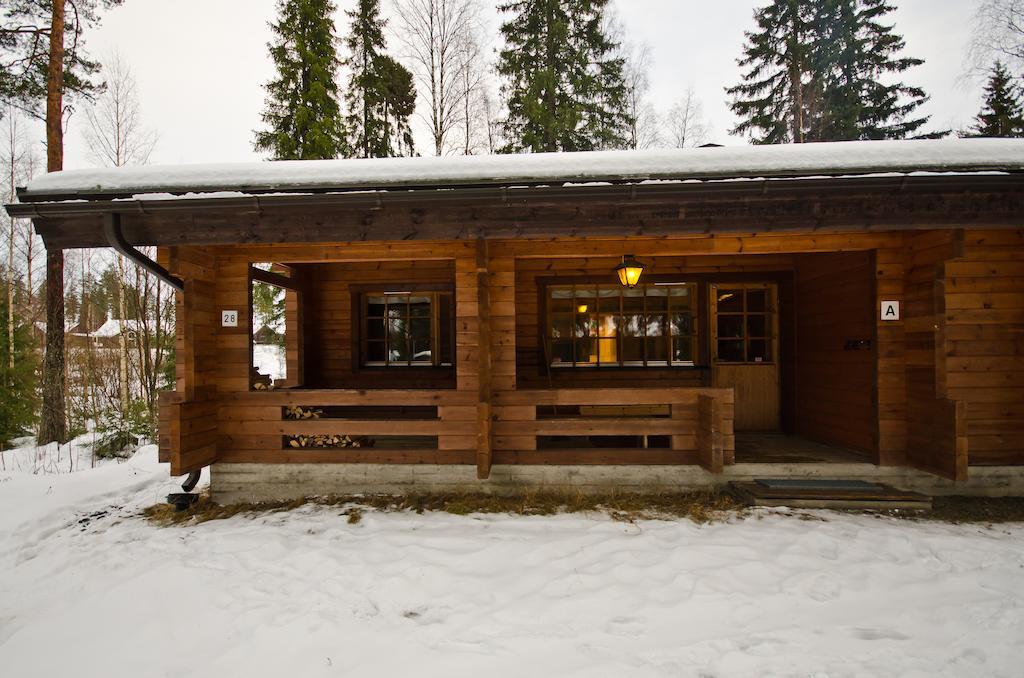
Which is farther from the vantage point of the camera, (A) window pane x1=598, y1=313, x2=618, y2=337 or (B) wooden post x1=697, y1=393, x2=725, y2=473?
(A) window pane x1=598, y1=313, x2=618, y2=337

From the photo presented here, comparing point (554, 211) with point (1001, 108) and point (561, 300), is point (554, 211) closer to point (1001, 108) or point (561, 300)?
point (561, 300)

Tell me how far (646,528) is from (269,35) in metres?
14.7

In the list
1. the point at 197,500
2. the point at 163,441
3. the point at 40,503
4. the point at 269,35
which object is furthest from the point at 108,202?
the point at 269,35

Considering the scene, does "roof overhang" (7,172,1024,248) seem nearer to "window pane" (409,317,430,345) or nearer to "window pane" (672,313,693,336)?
"window pane" (672,313,693,336)

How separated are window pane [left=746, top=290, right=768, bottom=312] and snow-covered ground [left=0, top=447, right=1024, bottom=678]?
3.27 metres

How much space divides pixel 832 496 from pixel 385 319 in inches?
235

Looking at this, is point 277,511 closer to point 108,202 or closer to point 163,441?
point 163,441

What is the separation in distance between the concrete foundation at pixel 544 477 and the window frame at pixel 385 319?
90.8 inches

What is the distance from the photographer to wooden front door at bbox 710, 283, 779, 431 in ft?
20.7

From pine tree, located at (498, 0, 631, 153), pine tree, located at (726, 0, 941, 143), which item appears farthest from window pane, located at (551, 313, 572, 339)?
pine tree, located at (726, 0, 941, 143)

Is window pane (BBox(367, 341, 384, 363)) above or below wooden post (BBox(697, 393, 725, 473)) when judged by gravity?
above

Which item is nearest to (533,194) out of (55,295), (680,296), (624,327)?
(624,327)

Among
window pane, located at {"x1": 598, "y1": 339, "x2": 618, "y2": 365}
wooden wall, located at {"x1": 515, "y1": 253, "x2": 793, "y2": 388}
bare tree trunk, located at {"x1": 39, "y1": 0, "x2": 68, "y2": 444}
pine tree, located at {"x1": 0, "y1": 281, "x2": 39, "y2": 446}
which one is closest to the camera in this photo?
wooden wall, located at {"x1": 515, "y1": 253, "x2": 793, "y2": 388}

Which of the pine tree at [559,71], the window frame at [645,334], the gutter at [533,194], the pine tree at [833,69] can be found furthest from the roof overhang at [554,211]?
the pine tree at [833,69]
